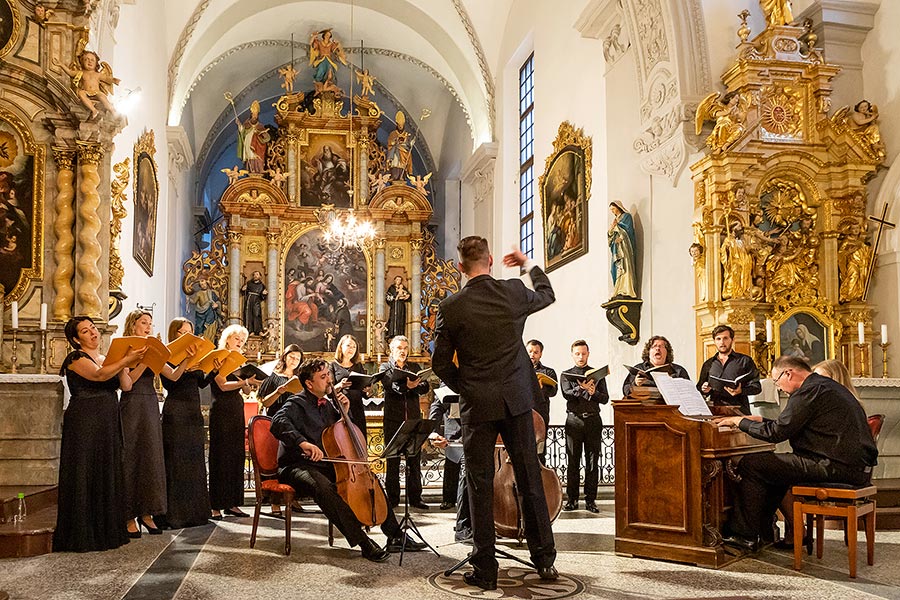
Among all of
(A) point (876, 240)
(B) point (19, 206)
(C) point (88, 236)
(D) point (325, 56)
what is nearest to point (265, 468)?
(C) point (88, 236)

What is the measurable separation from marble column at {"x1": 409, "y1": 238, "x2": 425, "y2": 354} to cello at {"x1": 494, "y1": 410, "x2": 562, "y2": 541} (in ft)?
42.1

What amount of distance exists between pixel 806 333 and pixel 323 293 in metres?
12.1

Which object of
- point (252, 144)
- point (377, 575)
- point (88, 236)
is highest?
point (252, 144)

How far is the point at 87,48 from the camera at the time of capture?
31.2ft

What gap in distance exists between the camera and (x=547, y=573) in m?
5.13

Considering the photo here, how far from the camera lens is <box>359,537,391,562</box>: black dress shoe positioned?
581cm

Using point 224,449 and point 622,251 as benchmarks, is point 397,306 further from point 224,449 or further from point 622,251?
point 224,449

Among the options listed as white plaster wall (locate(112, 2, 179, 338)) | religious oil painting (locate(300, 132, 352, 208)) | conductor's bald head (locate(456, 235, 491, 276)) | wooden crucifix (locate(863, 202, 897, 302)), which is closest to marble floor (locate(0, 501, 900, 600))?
conductor's bald head (locate(456, 235, 491, 276))

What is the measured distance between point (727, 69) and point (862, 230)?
2261 mm

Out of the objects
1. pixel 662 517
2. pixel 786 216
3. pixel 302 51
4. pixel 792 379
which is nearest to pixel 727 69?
pixel 786 216

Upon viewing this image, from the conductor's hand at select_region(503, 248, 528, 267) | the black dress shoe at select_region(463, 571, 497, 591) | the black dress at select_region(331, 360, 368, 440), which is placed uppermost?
the conductor's hand at select_region(503, 248, 528, 267)

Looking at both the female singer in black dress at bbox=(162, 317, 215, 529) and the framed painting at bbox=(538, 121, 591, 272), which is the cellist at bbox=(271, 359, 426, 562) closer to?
the female singer in black dress at bbox=(162, 317, 215, 529)

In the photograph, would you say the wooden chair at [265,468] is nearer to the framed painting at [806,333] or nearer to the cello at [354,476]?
the cello at [354,476]

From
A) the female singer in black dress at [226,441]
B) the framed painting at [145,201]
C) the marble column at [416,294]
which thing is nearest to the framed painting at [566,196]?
the marble column at [416,294]
